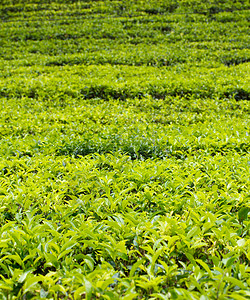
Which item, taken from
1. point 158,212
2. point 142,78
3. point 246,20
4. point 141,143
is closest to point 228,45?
point 246,20

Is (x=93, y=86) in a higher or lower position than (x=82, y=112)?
higher

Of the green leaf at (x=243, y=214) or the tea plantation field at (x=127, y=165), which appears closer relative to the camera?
the tea plantation field at (x=127, y=165)

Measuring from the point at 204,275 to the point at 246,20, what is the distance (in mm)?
23726

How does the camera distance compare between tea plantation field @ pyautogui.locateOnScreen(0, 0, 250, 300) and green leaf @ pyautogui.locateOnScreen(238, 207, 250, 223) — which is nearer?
tea plantation field @ pyautogui.locateOnScreen(0, 0, 250, 300)

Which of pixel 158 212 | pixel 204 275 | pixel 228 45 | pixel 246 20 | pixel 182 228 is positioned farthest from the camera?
pixel 246 20

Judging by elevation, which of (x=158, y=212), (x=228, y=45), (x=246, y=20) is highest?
(x=246, y=20)

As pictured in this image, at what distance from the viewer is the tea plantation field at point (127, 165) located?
1.57m

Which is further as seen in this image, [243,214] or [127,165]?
[127,165]

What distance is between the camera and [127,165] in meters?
3.35

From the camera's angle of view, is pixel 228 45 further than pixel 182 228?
Yes

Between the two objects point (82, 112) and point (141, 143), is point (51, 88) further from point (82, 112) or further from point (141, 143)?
point (141, 143)

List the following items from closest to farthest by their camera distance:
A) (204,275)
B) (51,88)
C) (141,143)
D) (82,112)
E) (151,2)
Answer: (204,275) < (141,143) < (82,112) < (51,88) < (151,2)

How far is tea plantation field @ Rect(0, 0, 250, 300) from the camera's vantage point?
1569mm

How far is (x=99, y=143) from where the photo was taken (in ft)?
14.0
